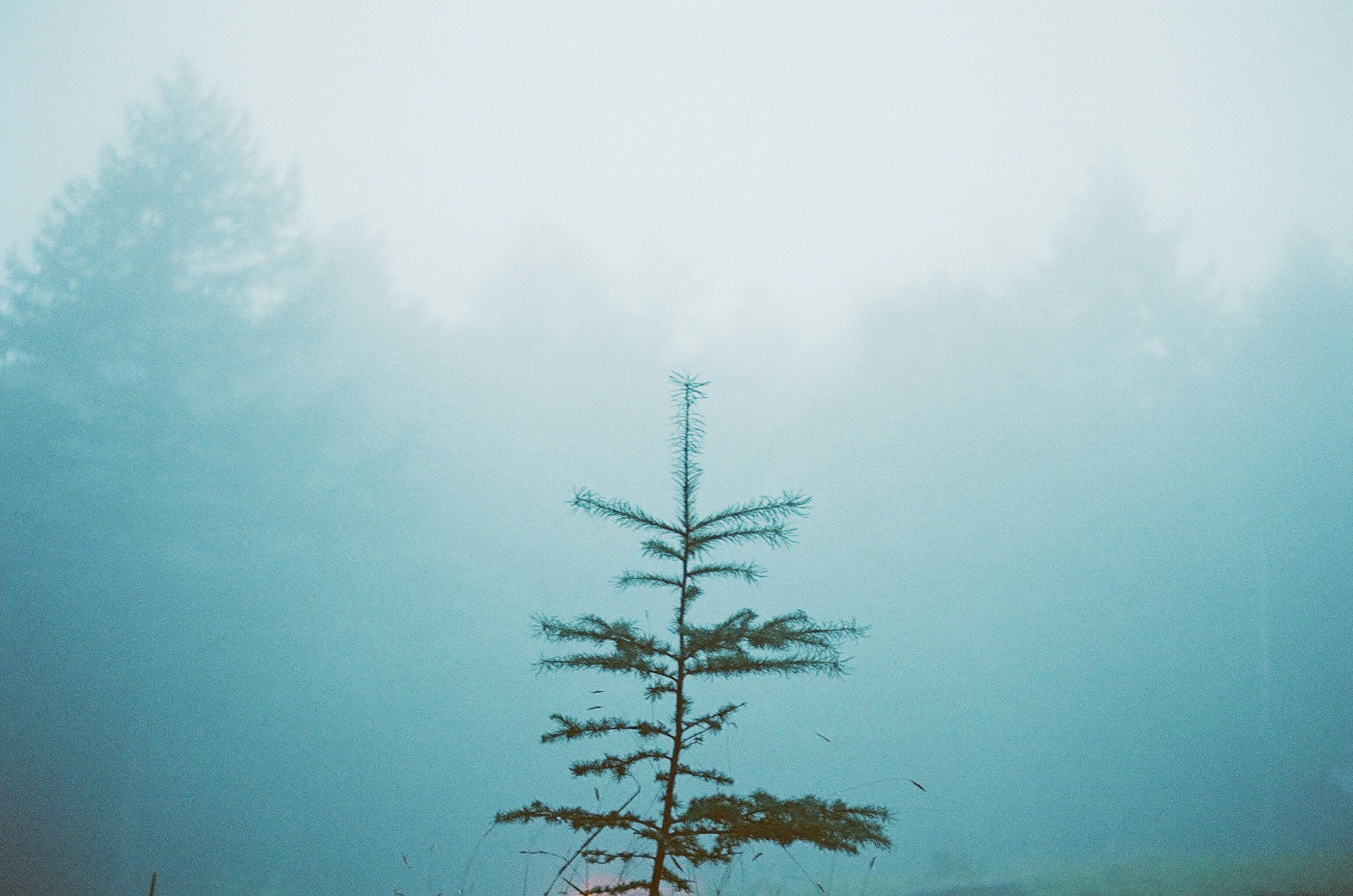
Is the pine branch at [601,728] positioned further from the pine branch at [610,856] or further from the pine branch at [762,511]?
the pine branch at [762,511]

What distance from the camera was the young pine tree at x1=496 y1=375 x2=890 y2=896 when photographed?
1.62 meters

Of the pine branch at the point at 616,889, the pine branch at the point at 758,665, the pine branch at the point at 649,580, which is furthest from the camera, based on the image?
the pine branch at the point at 649,580

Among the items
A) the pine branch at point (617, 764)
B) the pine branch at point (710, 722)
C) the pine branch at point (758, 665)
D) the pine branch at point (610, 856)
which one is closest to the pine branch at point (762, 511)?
the pine branch at point (758, 665)

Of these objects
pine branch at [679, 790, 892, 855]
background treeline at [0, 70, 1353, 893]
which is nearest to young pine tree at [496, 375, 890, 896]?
pine branch at [679, 790, 892, 855]

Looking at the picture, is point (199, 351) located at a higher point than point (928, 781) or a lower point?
higher

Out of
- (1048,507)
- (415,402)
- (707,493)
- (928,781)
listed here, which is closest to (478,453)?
(415,402)

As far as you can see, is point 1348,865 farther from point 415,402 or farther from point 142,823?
point 415,402

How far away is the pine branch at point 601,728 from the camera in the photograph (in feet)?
5.68

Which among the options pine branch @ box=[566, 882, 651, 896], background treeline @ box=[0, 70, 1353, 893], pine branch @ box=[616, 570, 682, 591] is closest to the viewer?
pine branch @ box=[566, 882, 651, 896]

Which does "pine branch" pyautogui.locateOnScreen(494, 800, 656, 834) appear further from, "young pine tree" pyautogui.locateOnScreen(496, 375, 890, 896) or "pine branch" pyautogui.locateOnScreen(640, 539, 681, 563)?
"pine branch" pyautogui.locateOnScreen(640, 539, 681, 563)

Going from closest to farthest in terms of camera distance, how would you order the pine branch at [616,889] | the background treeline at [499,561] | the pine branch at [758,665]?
1. the pine branch at [616,889]
2. the pine branch at [758,665]
3. the background treeline at [499,561]

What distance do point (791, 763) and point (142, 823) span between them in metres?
6.57

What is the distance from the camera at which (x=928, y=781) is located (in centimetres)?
845


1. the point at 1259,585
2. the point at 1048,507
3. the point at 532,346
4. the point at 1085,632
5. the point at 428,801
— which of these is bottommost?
the point at 428,801
